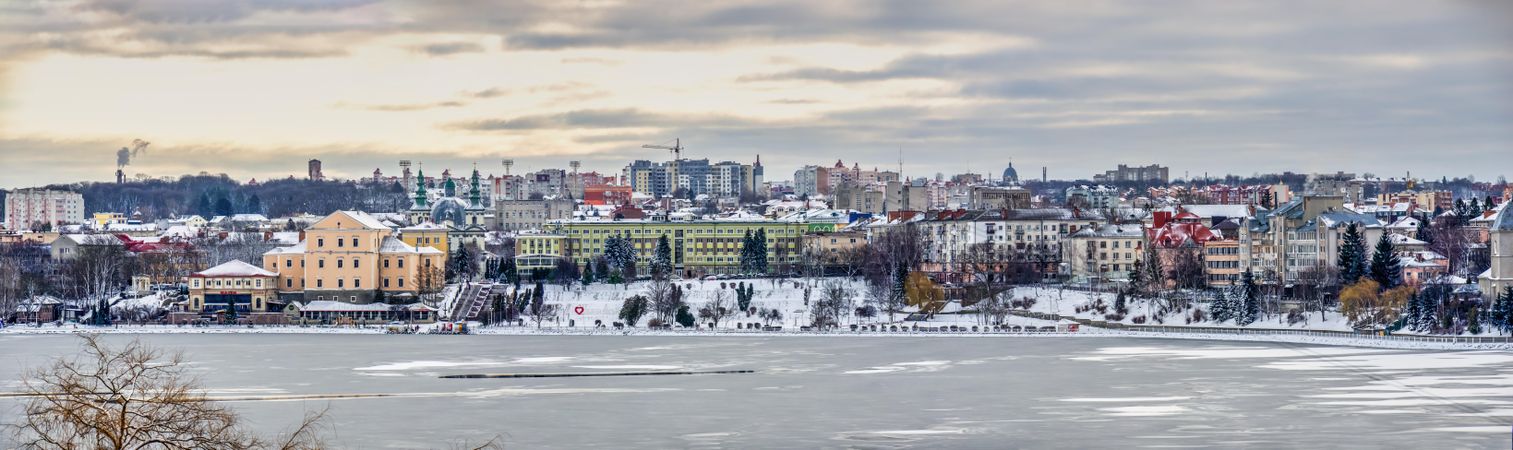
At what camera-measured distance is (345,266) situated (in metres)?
74.2

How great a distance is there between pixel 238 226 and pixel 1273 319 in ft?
283

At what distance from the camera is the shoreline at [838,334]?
54000 mm

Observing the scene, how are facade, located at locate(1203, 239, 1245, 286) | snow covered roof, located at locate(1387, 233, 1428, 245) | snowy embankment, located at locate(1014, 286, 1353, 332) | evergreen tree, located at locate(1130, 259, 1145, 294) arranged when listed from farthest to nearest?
1. facade, located at locate(1203, 239, 1245, 286)
2. snow covered roof, located at locate(1387, 233, 1428, 245)
3. evergreen tree, located at locate(1130, 259, 1145, 294)
4. snowy embankment, located at locate(1014, 286, 1353, 332)

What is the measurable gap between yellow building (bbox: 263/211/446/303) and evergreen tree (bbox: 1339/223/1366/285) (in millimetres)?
30276

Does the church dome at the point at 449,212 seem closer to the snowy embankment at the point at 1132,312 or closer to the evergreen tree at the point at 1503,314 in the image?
the snowy embankment at the point at 1132,312

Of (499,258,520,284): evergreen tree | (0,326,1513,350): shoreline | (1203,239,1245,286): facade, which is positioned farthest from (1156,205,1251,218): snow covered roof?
(0,326,1513,350): shoreline

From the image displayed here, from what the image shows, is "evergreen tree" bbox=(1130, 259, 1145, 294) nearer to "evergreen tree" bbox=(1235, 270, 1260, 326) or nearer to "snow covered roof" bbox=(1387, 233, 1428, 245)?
"evergreen tree" bbox=(1235, 270, 1260, 326)

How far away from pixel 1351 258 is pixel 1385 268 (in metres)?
2.54

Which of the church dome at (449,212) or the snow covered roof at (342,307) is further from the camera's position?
the church dome at (449,212)

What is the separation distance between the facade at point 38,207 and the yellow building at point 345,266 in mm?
92274

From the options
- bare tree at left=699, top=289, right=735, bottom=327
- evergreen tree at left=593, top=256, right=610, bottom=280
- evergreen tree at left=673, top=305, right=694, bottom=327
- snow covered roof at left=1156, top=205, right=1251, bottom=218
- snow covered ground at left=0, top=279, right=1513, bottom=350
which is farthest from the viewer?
snow covered roof at left=1156, top=205, right=1251, bottom=218

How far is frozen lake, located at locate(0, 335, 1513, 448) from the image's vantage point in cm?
3164

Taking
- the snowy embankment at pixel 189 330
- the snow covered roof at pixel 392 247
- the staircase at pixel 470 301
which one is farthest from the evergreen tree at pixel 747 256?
the snowy embankment at pixel 189 330

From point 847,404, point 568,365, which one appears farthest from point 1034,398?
point 568,365
